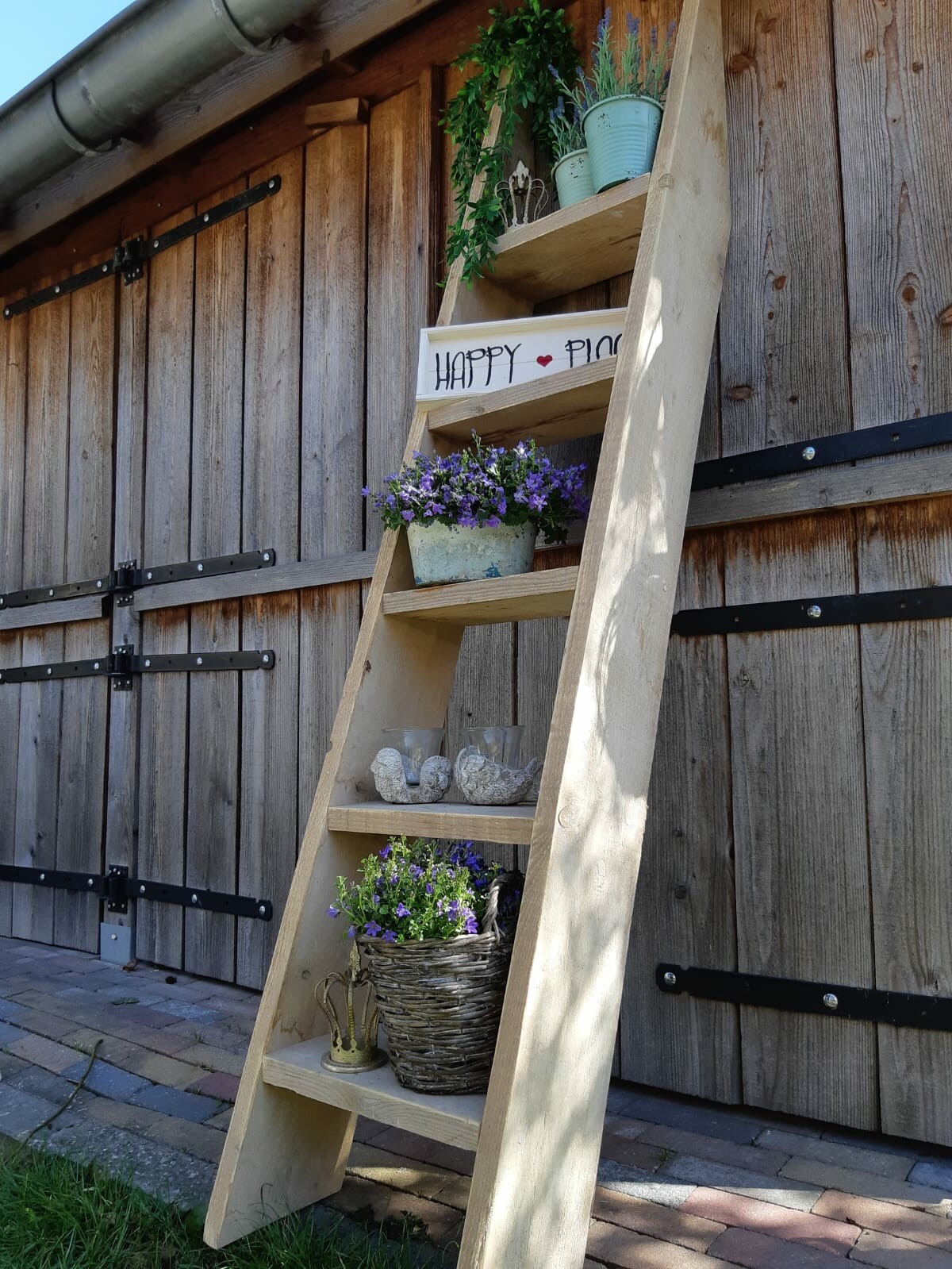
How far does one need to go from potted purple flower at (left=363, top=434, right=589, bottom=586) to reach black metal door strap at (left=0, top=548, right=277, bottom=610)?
1.34 metres

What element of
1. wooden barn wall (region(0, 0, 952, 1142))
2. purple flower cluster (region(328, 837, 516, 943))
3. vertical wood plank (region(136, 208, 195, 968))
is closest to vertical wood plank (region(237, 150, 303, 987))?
wooden barn wall (region(0, 0, 952, 1142))

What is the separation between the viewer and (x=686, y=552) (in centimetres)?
213

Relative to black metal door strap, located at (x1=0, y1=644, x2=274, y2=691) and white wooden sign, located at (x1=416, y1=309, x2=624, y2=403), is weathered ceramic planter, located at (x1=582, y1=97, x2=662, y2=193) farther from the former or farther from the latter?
black metal door strap, located at (x1=0, y1=644, x2=274, y2=691)

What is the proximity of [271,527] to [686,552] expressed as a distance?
1.39m

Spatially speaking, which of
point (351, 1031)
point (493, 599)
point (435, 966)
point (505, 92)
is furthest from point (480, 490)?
point (505, 92)

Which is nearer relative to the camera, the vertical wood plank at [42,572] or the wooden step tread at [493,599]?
the wooden step tread at [493,599]

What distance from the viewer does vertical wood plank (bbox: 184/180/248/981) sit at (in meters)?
3.04

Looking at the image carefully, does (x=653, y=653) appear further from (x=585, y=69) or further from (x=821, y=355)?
(x=585, y=69)

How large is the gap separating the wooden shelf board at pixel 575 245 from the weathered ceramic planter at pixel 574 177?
2.5 inches

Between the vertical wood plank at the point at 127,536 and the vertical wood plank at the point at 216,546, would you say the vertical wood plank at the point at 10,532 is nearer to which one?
the vertical wood plank at the point at 127,536

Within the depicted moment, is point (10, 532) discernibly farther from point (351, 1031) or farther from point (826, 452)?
point (826, 452)

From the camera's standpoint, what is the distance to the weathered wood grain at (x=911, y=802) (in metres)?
1.77

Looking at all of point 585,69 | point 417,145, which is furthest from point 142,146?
point 585,69

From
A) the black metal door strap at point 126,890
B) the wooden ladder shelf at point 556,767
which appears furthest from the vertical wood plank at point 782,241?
the black metal door strap at point 126,890
